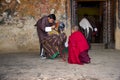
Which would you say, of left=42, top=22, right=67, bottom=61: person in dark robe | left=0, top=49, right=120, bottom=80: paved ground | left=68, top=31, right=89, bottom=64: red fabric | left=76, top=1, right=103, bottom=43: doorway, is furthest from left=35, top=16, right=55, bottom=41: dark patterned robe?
Result: left=76, top=1, right=103, bottom=43: doorway

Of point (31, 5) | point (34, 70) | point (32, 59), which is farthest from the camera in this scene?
point (31, 5)

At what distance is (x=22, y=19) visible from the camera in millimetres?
11055

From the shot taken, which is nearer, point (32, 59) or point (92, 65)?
point (92, 65)

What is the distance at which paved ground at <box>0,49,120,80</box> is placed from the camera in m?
6.43

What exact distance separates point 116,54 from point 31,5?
11.9 ft

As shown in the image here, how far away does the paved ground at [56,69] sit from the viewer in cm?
643

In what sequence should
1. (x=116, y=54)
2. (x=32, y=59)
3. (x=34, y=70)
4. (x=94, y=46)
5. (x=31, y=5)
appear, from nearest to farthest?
(x=34, y=70)
(x=32, y=59)
(x=116, y=54)
(x=31, y=5)
(x=94, y=46)

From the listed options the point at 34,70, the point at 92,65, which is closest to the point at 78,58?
the point at 92,65

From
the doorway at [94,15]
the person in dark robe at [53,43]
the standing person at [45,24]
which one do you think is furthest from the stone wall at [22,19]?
the doorway at [94,15]

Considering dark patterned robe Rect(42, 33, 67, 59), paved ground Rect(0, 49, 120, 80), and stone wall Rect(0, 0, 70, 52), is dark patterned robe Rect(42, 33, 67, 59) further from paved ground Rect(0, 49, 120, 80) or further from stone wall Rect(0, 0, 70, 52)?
stone wall Rect(0, 0, 70, 52)

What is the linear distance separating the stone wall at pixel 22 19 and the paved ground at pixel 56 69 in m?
1.99

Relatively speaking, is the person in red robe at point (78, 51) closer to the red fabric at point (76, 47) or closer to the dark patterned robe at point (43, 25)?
the red fabric at point (76, 47)

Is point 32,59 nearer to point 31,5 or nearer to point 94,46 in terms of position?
point 31,5

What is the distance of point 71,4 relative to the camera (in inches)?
446
